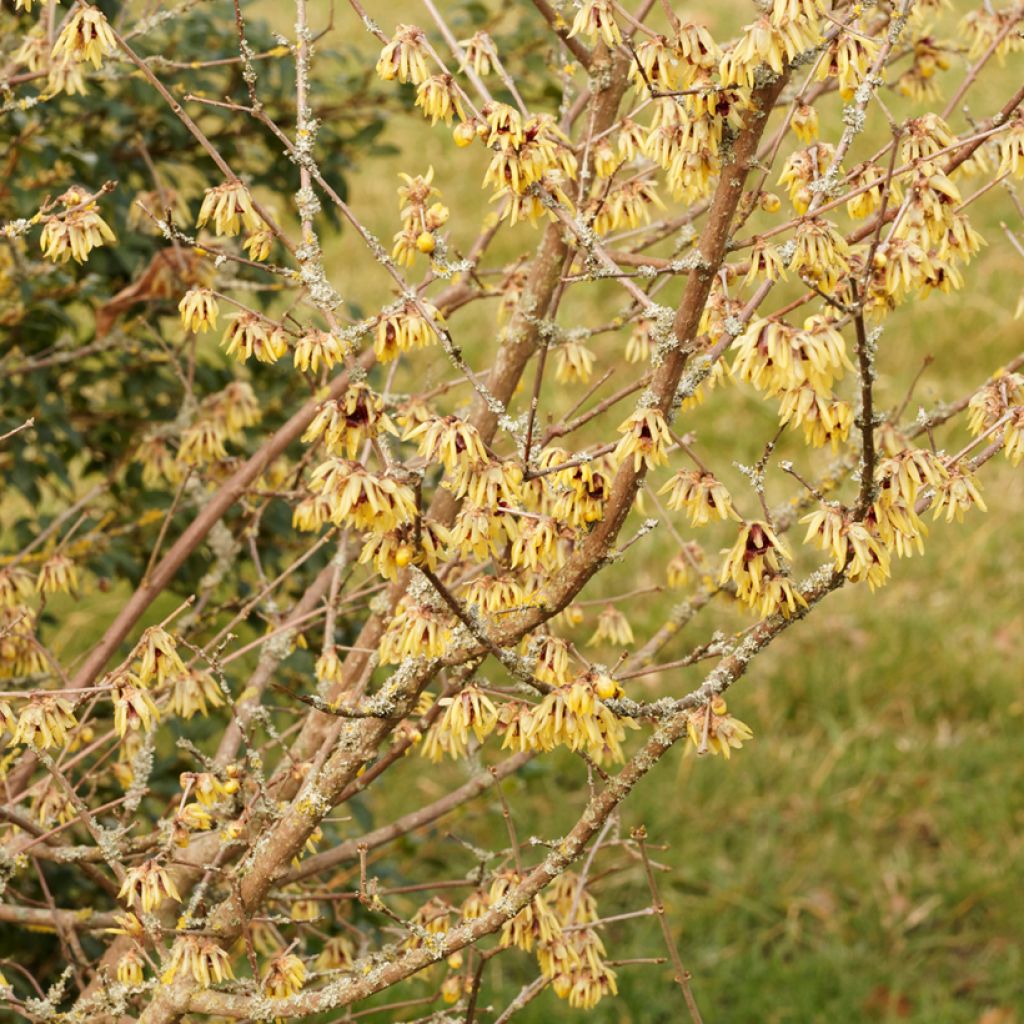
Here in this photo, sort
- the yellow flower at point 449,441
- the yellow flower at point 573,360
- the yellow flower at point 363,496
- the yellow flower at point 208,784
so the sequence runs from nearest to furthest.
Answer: the yellow flower at point 363,496
the yellow flower at point 449,441
the yellow flower at point 208,784
the yellow flower at point 573,360

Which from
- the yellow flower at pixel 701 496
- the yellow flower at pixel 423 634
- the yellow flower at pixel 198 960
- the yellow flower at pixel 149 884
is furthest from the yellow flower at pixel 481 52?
the yellow flower at pixel 198 960

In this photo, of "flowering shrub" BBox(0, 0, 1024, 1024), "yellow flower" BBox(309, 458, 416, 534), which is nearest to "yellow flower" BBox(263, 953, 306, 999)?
"flowering shrub" BBox(0, 0, 1024, 1024)

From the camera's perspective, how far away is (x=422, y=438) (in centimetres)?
204

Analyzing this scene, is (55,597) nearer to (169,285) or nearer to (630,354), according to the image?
(169,285)

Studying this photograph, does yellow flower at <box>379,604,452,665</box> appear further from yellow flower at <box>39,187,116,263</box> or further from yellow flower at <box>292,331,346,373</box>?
yellow flower at <box>39,187,116,263</box>

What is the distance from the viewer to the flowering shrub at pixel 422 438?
5.71 ft

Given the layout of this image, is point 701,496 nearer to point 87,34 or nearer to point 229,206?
point 229,206

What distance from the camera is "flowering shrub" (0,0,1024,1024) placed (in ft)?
5.71

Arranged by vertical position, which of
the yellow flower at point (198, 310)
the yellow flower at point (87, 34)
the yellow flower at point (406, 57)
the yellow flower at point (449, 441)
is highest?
the yellow flower at point (87, 34)

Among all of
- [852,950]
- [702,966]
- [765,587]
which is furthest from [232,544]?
[852,950]

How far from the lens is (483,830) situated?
4.45m

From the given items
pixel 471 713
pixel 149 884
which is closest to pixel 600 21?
pixel 471 713

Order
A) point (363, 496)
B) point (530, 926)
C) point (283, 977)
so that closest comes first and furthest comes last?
point (363, 496), point (283, 977), point (530, 926)

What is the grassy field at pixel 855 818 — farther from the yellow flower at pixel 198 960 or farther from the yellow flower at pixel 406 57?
the yellow flower at pixel 406 57
